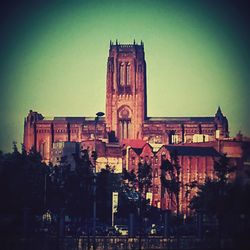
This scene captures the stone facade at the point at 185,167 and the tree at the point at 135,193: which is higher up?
the stone facade at the point at 185,167

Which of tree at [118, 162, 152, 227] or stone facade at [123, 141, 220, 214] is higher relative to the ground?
stone facade at [123, 141, 220, 214]

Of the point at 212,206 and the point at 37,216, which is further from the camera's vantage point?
the point at 37,216

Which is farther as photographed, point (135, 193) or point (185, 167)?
point (185, 167)

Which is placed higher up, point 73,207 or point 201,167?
point 201,167

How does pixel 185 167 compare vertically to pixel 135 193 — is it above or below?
above

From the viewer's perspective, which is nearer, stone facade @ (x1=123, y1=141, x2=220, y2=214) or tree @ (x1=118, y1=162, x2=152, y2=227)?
tree @ (x1=118, y1=162, x2=152, y2=227)

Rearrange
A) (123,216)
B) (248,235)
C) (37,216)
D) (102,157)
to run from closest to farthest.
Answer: (248,235) → (37,216) → (123,216) → (102,157)

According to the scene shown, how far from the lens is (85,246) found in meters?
76.9

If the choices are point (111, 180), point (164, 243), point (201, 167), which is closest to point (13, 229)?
point (164, 243)

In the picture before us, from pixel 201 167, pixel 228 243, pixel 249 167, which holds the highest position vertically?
pixel 201 167

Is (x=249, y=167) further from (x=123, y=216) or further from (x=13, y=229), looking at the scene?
(x=123, y=216)

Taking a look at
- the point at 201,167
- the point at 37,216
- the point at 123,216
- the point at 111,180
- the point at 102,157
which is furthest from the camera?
the point at 102,157

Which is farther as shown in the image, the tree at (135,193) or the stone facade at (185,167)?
the stone facade at (185,167)

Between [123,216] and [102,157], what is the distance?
79.1 m
